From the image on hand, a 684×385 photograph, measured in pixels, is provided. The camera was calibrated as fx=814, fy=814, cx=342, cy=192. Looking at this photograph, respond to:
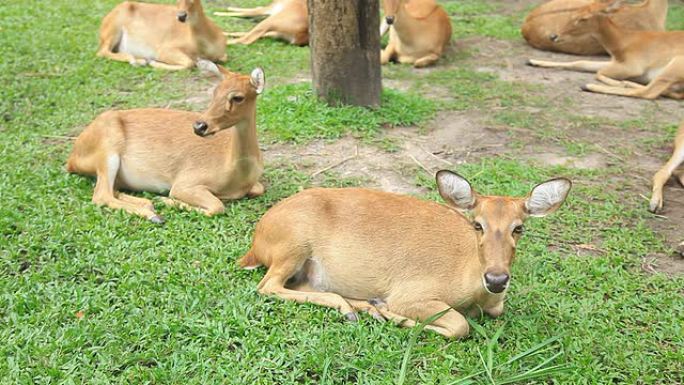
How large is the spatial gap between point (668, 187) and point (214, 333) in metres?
4.19

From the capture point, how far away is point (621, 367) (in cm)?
422

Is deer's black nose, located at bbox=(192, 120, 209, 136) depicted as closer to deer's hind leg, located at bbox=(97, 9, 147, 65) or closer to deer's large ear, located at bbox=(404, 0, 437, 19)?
deer's hind leg, located at bbox=(97, 9, 147, 65)

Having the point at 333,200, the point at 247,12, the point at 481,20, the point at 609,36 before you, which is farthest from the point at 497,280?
the point at 481,20

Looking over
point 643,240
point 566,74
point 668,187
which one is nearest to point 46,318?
point 643,240

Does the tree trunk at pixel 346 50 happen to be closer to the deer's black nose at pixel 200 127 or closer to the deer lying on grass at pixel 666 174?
the deer's black nose at pixel 200 127

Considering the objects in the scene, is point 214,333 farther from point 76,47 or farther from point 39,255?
point 76,47

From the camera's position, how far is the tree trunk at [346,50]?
296 inches

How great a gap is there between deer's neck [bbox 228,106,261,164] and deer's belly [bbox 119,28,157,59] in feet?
14.5

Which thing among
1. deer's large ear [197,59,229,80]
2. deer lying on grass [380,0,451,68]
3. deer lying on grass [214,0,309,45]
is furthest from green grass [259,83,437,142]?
deer lying on grass [214,0,309,45]

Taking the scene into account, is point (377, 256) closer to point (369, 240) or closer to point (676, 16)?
point (369, 240)

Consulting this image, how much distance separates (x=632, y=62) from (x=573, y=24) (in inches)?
45.2

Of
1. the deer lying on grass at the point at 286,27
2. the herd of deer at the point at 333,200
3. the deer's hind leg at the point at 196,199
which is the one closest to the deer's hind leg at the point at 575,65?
the herd of deer at the point at 333,200

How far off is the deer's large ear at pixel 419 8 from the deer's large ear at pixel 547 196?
667 centimetres

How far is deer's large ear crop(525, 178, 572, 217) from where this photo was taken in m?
4.09
